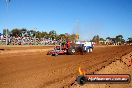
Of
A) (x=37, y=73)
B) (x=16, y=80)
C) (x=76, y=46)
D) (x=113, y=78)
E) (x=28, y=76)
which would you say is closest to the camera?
(x=113, y=78)

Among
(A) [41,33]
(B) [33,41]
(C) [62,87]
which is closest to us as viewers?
(C) [62,87]

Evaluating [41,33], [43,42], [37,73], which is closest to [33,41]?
[43,42]

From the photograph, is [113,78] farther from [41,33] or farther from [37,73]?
[41,33]

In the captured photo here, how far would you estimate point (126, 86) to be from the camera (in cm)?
1016

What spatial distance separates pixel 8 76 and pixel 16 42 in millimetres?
37984

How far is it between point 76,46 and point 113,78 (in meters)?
20.8

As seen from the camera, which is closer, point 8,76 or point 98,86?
point 98,86

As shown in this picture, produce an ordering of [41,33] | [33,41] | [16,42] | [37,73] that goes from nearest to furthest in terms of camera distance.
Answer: [37,73] < [16,42] < [33,41] < [41,33]

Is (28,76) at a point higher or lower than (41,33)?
lower

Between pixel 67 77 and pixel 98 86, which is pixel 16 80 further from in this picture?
pixel 98 86

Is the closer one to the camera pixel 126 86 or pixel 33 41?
pixel 126 86

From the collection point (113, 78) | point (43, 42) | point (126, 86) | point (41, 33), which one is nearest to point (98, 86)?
point (126, 86)

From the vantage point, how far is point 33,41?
53250 millimetres

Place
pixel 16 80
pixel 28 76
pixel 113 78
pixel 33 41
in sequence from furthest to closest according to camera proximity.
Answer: pixel 33 41, pixel 28 76, pixel 16 80, pixel 113 78
